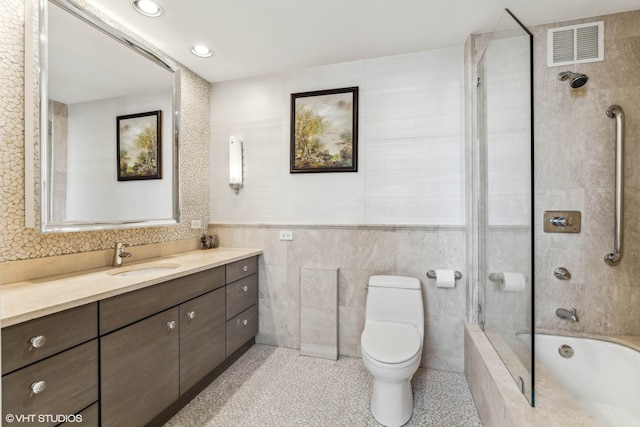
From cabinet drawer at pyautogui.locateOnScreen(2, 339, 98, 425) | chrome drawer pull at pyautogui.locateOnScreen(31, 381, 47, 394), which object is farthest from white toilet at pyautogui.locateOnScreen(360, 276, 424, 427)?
chrome drawer pull at pyautogui.locateOnScreen(31, 381, 47, 394)

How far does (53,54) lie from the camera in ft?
4.83

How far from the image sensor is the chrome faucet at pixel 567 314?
69.0 inches

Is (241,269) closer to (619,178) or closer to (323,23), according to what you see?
(323,23)

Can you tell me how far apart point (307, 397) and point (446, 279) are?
1253mm

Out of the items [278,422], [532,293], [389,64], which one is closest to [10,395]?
[278,422]

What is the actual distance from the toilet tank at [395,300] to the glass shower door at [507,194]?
43cm

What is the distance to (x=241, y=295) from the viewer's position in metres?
2.27

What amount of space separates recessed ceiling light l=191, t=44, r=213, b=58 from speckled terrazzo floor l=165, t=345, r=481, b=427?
2.46 m

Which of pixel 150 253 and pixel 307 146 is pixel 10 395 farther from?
pixel 307 146

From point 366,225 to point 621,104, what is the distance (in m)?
1.78

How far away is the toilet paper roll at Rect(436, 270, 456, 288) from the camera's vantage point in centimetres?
205

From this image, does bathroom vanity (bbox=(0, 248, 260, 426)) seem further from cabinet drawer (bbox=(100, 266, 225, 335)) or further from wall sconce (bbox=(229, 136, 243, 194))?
wall sconce (bbox=(229, 136, 243, 194))

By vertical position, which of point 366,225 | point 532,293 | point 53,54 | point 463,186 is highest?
point 53,54

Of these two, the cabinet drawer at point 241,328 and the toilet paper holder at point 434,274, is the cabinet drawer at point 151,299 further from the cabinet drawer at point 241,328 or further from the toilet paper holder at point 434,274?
the toilet paper holder at point 434,274
